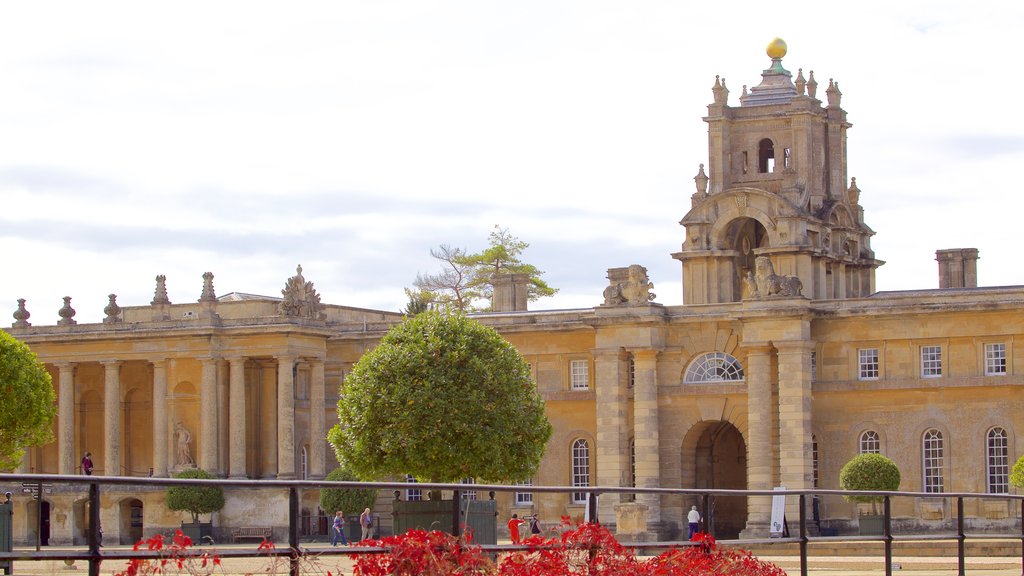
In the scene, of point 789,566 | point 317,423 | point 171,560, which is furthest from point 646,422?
point 171,560

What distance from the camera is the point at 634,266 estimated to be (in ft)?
192

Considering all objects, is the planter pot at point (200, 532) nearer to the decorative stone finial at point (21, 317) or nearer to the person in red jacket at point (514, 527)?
the person in red jacket at point (514, 527)

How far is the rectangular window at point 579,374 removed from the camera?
60750 mm

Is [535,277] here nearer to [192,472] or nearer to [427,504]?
[192,472]

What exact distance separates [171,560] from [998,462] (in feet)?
148

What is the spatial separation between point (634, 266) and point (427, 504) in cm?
4015

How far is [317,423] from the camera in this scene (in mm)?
63812

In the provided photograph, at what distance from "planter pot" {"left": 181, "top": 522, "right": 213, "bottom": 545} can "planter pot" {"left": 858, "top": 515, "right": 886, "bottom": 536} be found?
38.4 ft

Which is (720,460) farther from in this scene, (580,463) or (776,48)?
(776,48)

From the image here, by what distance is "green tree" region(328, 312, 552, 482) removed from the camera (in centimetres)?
4747

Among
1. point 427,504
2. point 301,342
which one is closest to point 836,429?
point 301,342

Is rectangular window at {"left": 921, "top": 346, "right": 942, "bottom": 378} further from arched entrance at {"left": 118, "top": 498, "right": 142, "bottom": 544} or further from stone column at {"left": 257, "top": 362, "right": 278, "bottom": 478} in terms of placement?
arched entrance at {"left": 118, "top": 498, "right": 142, "bottom": 544}

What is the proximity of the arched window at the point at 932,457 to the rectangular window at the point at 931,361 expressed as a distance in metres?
1.70

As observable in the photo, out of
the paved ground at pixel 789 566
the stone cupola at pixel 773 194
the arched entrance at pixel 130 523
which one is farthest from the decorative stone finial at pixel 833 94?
the arched entrance at pixel 130 523
